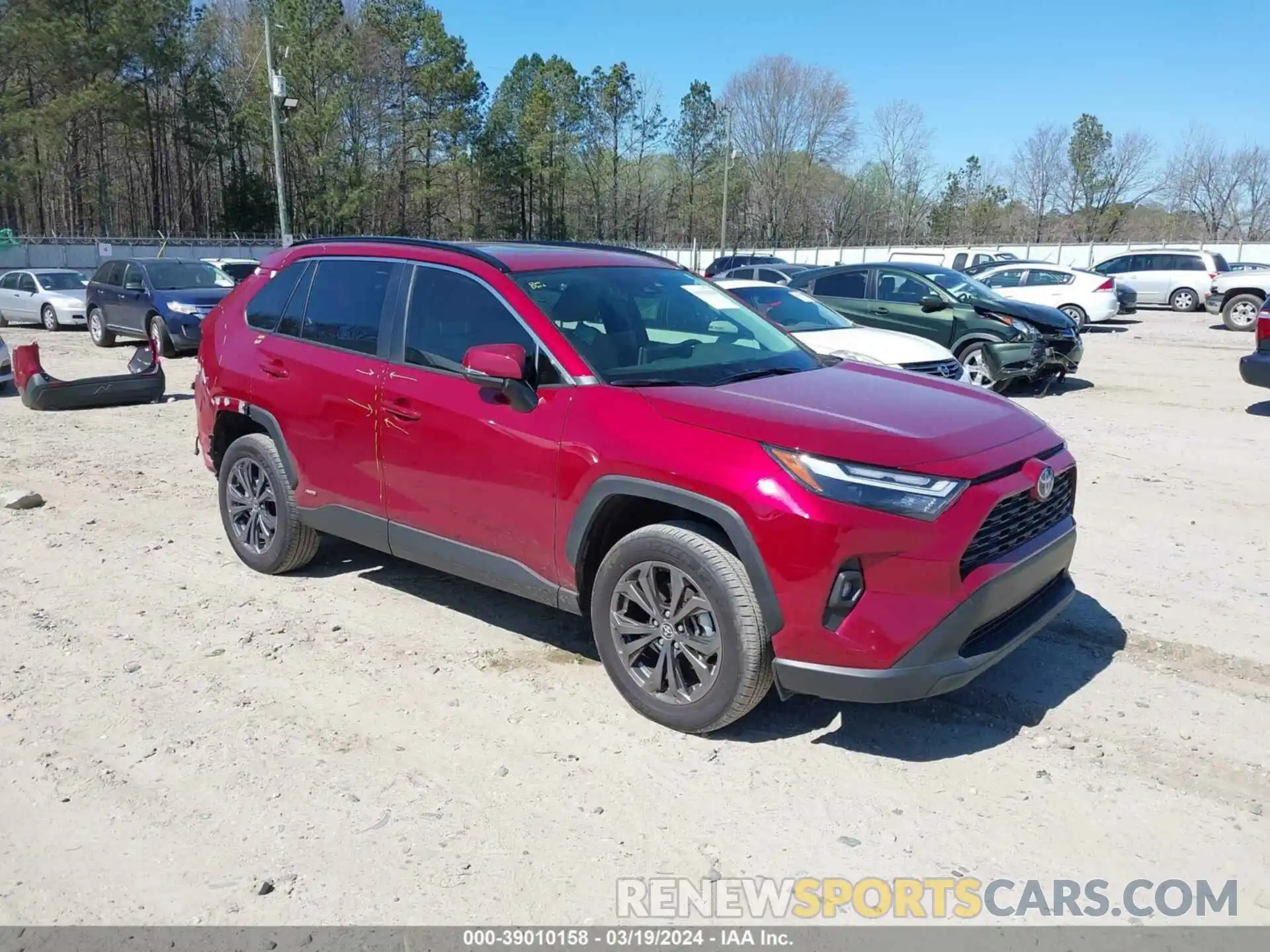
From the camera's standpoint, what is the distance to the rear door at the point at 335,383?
4.78 m

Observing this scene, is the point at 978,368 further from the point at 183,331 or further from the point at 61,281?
the point at 61,281

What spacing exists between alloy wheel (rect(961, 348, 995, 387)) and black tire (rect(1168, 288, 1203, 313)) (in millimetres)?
18576

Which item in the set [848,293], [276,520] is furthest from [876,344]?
[276,520]

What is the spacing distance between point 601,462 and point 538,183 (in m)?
71.7

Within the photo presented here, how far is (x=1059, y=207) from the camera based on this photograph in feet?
260

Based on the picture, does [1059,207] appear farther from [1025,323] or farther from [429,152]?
[1025,323]

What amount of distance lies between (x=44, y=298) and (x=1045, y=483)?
23937mm

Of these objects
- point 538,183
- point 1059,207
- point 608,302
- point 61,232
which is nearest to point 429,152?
point 538,183

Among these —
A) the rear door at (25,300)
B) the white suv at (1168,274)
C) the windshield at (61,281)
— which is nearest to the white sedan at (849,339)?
the windshield at (61,281)

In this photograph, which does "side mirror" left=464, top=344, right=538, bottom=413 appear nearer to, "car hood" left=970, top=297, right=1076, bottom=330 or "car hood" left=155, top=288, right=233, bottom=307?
"car hood" left=970, top=297, right=1076, bottom=330

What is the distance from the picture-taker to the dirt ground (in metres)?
2.99

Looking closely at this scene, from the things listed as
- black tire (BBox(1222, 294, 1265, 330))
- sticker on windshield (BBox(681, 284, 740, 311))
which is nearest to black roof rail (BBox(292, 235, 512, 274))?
sticker on windshield (BBox(681, 284, 740, 311))

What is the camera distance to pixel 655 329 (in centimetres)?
449
